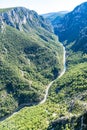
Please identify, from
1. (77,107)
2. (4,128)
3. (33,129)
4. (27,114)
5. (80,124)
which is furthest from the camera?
(27,114)

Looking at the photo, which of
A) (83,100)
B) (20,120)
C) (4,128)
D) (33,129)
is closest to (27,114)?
(20,120)

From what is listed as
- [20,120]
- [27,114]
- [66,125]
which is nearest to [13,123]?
[20,120]

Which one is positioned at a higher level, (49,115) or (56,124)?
(56,124)

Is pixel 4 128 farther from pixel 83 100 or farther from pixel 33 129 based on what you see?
pixel 83 100

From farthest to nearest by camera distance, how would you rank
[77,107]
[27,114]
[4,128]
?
[27,114]
[4,128]
[77,107]

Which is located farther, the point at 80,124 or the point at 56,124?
the point at 56,124

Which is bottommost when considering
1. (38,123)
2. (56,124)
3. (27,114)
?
(27,114)

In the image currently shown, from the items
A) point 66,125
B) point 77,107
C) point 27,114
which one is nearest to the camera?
point 66,125

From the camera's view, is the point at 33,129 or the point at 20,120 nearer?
the point at 33,129

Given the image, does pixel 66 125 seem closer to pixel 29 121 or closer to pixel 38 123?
pixel 38 123
